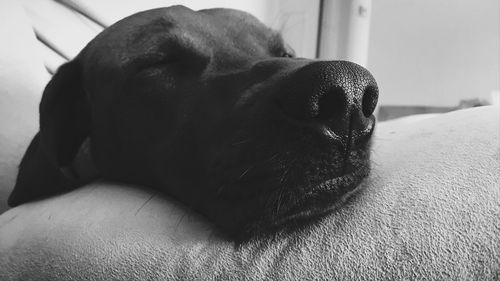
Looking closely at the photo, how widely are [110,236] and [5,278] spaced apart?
0.19 m

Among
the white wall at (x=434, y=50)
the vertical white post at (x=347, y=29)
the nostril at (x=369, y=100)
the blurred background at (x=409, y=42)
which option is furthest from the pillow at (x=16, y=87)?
the white wall at (x=434, y=50)

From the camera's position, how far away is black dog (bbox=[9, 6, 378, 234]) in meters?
0.64

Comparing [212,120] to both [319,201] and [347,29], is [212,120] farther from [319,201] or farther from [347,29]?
[347,29]

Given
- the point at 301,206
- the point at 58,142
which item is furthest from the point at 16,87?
the point at 301,206

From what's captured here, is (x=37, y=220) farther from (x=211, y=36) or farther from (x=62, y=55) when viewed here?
(x=62, y=55)

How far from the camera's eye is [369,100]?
0.68m

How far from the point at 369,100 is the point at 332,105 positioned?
9 centimetres

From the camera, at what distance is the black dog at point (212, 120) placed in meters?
0.64

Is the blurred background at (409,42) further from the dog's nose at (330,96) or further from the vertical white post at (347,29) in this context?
the dog's nose at (330,96)

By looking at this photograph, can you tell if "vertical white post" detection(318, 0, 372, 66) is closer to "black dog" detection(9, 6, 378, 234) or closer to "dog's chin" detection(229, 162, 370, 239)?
"black dog" detection(9, 6, 378, 234)

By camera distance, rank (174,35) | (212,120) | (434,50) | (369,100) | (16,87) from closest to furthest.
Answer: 1. (369,100)
2. (212,120)
3. (174,35)
4. (16,87)
5. (434,50)

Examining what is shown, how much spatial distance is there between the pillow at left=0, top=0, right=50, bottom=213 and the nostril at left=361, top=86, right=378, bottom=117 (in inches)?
40.9

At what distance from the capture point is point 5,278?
69cm

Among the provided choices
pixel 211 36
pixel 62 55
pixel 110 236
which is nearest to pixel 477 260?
pixel 110 236
